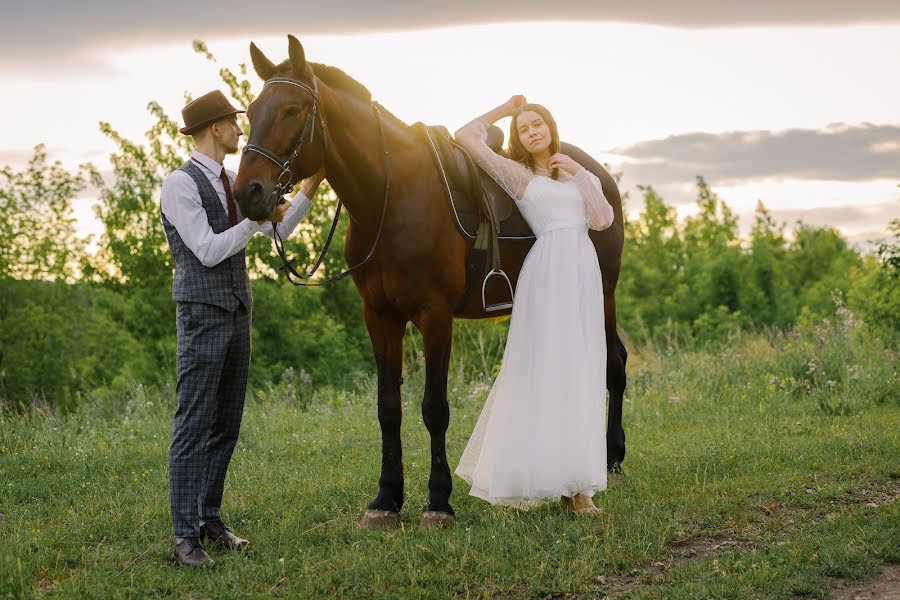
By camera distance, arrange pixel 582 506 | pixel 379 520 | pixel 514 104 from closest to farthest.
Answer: pixel 379 520
pixel 582 506
pixel 514 104

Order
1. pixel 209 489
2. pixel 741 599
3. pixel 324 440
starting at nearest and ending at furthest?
pixel 741 599 → pixel 209 489 → pixel 324 440

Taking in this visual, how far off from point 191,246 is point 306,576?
1780 millimetres

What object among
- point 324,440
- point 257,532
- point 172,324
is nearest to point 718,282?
point 172,324

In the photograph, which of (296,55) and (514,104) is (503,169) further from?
(296,55)

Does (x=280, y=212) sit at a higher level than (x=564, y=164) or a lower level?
lower

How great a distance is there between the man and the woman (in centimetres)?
163

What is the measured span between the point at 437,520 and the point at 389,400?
796 mm

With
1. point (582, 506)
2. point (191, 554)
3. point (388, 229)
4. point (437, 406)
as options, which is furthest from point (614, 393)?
point (191, 554)

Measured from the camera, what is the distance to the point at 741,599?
4.10 meters

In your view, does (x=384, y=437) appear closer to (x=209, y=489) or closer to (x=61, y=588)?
(x=209, y=489)

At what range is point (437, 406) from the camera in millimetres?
5340

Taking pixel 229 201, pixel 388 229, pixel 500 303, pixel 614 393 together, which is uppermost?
pixel 229 201

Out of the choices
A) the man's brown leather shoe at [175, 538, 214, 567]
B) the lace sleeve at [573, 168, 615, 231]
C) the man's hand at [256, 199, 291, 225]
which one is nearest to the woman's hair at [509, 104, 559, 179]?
the lace sleeve at [573, 168, 615, 231]

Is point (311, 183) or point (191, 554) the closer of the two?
point (191, 554)
